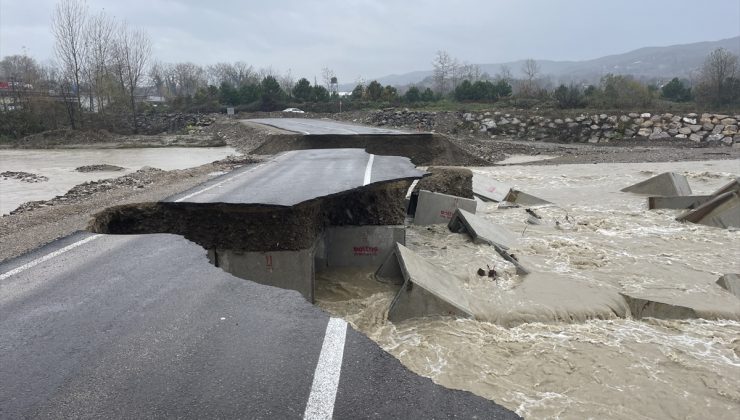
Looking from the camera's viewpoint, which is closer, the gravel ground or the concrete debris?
the gravel ground

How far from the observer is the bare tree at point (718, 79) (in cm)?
4100

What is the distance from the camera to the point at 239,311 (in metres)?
4.00

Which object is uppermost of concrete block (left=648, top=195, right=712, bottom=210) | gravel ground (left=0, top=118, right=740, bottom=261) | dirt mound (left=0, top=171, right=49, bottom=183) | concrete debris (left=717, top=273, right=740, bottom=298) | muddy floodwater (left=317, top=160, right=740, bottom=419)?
gravel ground (left=0, top=118, right=740, bottom=261)

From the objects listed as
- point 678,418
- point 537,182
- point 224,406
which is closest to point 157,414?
point 224,406

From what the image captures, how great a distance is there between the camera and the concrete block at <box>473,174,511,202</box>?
15.2m

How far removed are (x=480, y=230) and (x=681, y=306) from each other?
4.17 meters

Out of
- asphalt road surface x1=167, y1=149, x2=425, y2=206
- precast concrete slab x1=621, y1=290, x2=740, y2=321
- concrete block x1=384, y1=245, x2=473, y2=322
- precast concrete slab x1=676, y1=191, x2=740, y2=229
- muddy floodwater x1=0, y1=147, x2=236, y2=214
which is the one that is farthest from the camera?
muddy floodwater x1=0, y1=147, x2=236, y2=214

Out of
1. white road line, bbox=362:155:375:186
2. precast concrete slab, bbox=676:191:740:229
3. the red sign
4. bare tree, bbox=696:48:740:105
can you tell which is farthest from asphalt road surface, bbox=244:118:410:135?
bare tree, bbox=696:48:740:105

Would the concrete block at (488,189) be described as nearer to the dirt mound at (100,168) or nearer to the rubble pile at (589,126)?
the dirt mound at (100,168)

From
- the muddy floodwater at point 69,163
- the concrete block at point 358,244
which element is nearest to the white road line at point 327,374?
the concrete block at point 358,244

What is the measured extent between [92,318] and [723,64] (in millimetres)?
55853

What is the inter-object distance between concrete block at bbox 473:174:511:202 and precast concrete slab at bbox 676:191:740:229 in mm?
5017

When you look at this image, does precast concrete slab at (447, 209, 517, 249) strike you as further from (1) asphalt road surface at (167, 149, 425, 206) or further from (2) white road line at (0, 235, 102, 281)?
(2) white road line at (0, 235, 102, 281)

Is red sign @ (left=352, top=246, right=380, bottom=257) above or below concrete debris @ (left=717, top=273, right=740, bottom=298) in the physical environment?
above
